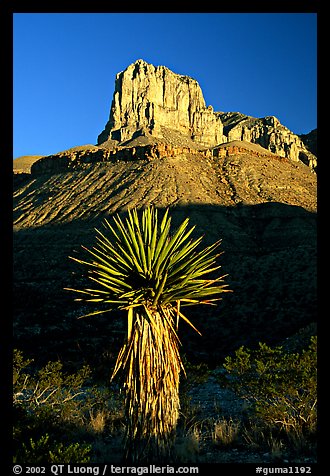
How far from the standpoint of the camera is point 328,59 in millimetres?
4090

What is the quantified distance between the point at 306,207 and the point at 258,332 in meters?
37.2

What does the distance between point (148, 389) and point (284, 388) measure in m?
3.63

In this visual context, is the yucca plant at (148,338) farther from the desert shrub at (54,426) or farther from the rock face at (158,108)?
the rock face at (158,108)

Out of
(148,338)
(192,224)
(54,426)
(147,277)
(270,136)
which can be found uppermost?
(270,136)

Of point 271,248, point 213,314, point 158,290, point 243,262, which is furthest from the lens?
point 271,248

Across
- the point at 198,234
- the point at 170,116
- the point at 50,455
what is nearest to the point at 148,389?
the point at 50,455

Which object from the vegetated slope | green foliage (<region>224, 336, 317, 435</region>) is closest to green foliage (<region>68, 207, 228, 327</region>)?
the vegetated slope

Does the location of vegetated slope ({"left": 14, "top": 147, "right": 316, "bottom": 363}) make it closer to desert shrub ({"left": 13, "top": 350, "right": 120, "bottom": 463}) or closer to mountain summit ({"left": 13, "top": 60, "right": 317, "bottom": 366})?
mountain summit ({"left": 13, "top": 60, "right": 317, "bottom": 366})

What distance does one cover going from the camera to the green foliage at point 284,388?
26.7 ft

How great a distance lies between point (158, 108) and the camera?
12762cm

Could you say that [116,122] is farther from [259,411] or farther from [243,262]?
[259,411]

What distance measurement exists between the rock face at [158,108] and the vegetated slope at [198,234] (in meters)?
50.6

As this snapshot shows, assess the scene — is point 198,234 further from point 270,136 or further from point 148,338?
point 270,136
